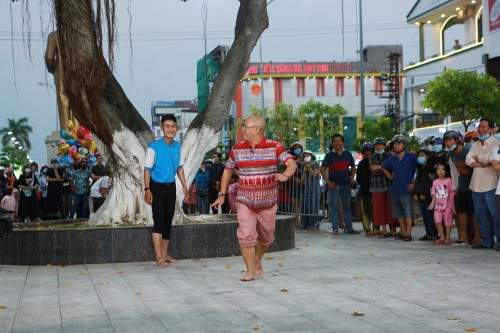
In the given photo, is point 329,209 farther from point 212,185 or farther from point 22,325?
point 22,325

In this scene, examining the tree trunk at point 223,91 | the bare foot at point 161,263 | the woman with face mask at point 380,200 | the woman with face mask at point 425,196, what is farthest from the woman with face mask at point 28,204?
the bare foot at point 161,263

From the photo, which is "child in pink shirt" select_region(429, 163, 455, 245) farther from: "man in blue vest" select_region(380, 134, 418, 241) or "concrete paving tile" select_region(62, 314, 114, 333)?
"concrete paving tile" select_region(62, 314, 114, 333)

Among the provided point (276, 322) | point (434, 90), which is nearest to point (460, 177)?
point (276, 322)

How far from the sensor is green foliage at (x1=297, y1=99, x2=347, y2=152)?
98438 mm

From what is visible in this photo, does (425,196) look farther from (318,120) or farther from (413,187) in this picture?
(318,120)

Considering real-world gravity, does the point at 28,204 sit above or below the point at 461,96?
below

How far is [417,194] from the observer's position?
15.5m

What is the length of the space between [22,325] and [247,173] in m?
3.41

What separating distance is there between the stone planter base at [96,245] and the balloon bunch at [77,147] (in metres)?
11.0

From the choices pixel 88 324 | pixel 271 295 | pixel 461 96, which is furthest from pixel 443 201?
pixel 461 96

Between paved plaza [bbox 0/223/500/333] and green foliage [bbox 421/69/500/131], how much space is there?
29.9 metres

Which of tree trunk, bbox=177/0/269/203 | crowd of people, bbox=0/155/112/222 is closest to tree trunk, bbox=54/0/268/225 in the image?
tree trunk, bbox=177/0/269/203

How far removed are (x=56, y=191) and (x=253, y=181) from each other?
611 inches

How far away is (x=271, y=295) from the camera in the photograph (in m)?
8.43
